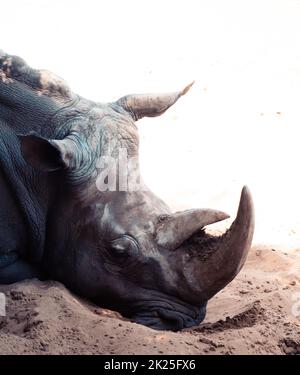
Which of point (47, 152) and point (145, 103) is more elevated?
point (145, 103)

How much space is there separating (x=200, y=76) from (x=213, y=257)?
24.0 feet

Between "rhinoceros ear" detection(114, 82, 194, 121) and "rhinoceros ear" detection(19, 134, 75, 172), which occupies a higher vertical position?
"rhinoceros ear" detection(114, 82, 194, 121)

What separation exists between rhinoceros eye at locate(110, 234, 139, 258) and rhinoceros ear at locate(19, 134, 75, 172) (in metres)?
0.51

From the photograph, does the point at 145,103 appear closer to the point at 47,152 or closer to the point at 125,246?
the point at 47,152

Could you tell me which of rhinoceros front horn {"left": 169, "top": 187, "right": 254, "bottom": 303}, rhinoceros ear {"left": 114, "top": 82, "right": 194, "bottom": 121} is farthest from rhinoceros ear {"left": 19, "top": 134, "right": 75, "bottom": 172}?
rhinoceros front horn {"left": 169, "top": 187, "right": 254, "bottom": 303}

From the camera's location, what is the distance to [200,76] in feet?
36.1

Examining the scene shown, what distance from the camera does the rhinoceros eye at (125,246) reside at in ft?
13.4

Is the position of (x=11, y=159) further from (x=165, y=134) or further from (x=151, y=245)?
(x=165, y=134)

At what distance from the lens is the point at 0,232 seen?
4.38 meters

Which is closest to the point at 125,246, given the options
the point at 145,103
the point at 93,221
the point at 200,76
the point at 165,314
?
the point at 93,221

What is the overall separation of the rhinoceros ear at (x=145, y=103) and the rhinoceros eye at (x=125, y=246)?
3.13 ft

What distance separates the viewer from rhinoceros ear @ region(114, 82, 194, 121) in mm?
4680

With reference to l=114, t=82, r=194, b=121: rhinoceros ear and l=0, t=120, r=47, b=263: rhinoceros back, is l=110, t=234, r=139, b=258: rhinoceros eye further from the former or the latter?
l=114, t=82, r=194, b=121: rhinoceros ear

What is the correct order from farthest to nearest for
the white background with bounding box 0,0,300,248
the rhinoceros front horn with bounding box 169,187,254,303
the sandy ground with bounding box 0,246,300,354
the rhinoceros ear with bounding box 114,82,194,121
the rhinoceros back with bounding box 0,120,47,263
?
the white background with bounding box 0,0,300,248, the rhinoceros ear with bounding box 114,82,194,121, the rhinoceros back with bounding box 0,120,47,263, the rhinoceros front horn with bounding box 169,187,254,303, the sandy ground with bounding box 0,246,300,354
